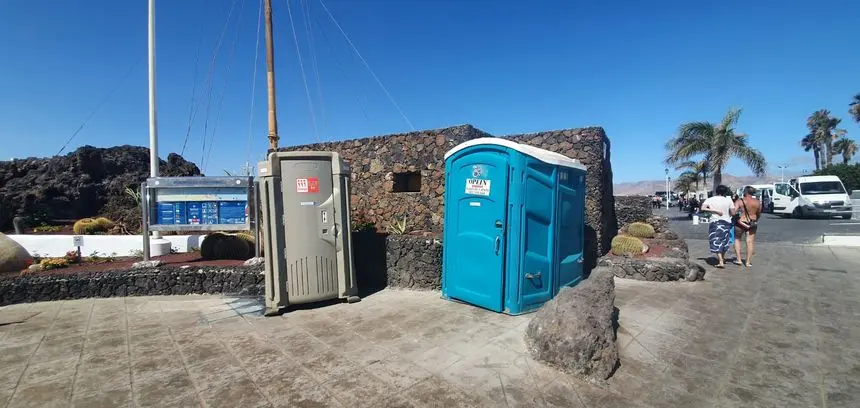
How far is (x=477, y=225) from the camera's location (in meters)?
4.71

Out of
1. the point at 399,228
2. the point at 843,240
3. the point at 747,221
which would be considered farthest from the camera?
the point at 843,240

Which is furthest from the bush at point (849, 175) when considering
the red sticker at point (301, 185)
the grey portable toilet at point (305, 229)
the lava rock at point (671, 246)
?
the red sticker at point (301, 185)

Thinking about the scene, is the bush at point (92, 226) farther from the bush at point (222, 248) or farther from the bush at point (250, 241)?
the bush at point (250, 241)

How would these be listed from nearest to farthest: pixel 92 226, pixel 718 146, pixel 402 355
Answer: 1. pixel 402 355
2. pixel 92 226
3. pixel 718 146

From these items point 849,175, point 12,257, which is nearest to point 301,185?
point 12,257

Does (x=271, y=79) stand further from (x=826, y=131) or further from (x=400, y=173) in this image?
(x=826, y=131)

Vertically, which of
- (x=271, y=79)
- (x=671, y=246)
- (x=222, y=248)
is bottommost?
(x=671, y=246)

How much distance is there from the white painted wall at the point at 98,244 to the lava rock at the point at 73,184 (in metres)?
3.26

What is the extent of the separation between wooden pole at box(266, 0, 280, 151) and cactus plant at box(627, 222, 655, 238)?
9.89 m

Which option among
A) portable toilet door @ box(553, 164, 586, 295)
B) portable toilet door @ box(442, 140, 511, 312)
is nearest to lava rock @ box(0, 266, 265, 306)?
portable toilet door @ box(442, 140, 511, 312)

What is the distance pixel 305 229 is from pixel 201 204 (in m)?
2.77

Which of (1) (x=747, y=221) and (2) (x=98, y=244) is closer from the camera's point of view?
(2) (x=98, y=244)

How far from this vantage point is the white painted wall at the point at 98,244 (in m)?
7.62

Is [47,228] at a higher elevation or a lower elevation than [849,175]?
lower
